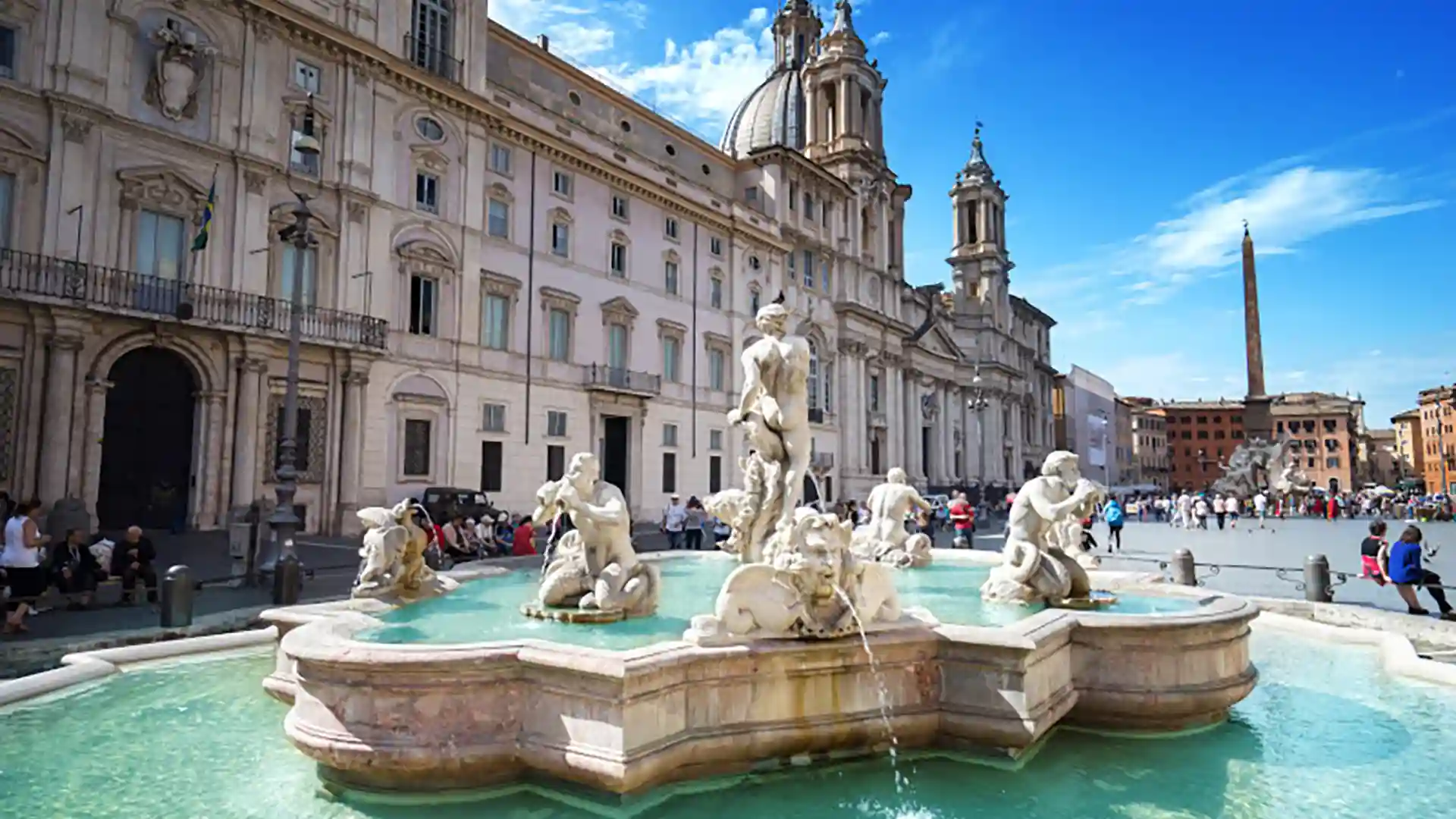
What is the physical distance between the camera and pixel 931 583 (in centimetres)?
822

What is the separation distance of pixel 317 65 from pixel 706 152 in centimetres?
1829

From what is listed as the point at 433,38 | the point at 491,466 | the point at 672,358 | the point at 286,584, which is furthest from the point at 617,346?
the point at 286,584

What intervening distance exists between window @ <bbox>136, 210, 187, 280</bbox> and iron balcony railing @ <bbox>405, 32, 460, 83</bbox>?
7801mm

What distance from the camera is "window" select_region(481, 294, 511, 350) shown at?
24016 millimetres

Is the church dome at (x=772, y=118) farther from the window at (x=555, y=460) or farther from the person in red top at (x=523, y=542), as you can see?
the person in red top at (x=523, y=542)

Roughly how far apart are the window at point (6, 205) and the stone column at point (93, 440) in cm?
290

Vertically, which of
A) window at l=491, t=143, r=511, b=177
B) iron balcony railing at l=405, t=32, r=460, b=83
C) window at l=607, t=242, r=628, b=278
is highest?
iron balcony railing at l=405, t=32, r=460, b=83

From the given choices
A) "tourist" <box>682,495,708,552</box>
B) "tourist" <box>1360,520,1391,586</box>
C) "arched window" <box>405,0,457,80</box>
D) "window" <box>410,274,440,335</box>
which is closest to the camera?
"tourist" <box>1360,520,1391,586</box>

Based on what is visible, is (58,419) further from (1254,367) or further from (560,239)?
(1254,367)

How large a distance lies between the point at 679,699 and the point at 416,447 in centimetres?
1971

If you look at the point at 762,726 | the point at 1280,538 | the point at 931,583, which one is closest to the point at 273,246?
the point at 931,583

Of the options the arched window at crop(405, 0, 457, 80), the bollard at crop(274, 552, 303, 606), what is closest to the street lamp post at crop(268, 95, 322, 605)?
the bollard at crop(274, 552, 303, 606)

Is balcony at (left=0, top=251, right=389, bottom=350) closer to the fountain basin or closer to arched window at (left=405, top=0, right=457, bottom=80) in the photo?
arched window at (left=405, top=0, right=457, bottom=80)

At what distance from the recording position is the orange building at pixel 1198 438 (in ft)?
333
